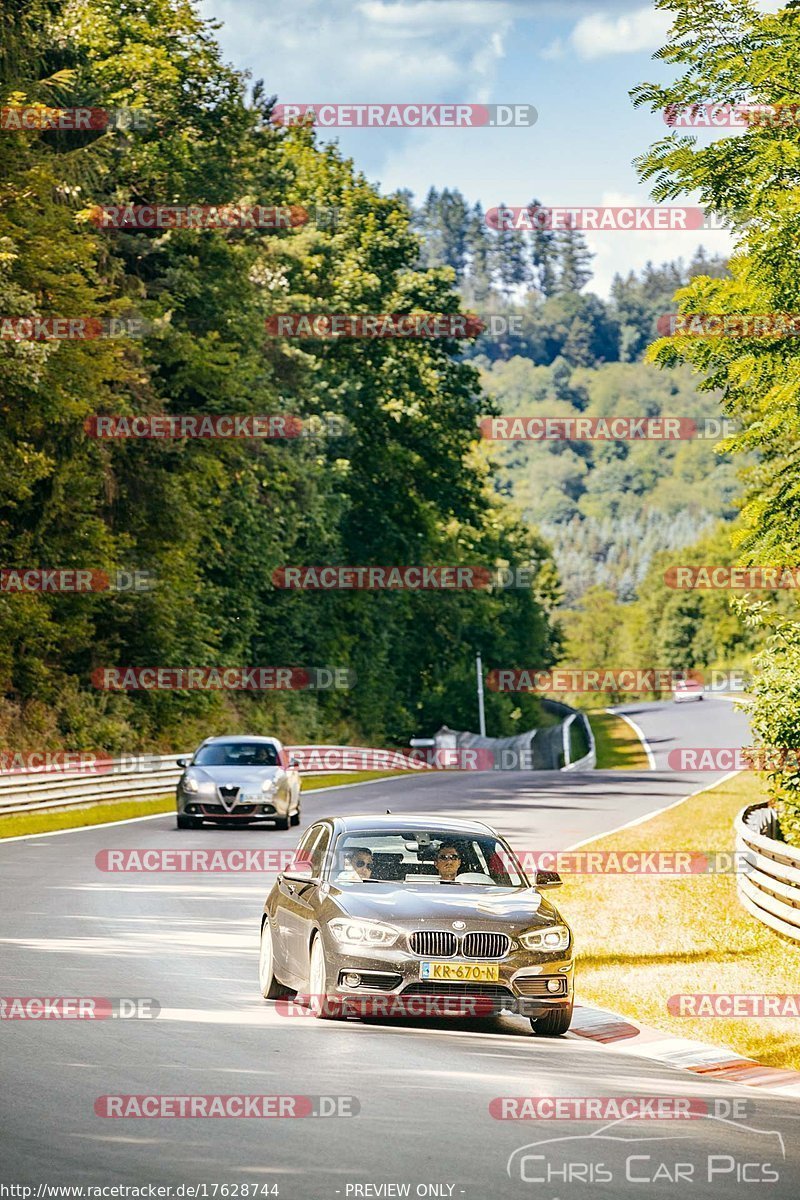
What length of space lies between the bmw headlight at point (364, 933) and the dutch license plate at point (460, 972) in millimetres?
276

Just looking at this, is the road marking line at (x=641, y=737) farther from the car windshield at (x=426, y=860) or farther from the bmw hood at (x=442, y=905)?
the bmw hood at (x=442, y=905)

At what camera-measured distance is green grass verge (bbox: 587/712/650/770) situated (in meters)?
89.1

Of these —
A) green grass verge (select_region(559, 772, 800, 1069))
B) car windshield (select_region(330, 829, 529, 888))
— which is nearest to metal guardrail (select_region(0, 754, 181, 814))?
green grass verge (select_region(559, 772, 800, 1069))

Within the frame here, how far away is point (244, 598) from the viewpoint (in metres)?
61.1

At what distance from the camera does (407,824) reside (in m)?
13.1

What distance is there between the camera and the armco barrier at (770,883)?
57.7 ft

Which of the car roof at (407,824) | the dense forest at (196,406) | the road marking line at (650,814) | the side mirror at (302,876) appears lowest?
the road marking line at (650,814)

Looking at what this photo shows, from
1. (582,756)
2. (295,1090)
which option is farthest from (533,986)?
(582,756)

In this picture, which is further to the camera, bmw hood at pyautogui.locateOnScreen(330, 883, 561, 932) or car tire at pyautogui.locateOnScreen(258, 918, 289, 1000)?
car tire at pyautogui.locateOnScreen(258, 918, 289, 1000)

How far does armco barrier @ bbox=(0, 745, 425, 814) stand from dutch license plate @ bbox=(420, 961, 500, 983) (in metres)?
19.1

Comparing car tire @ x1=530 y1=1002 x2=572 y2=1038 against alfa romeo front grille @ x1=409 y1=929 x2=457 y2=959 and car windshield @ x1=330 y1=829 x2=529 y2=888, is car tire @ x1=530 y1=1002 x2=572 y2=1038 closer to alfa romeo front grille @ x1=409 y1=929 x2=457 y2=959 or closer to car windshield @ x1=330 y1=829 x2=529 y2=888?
alfa romeo front grille @ x1=409 y1=929 x2=457 y2=959

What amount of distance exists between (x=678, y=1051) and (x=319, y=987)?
233 centimetres

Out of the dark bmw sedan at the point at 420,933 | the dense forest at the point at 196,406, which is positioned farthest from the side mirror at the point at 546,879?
the dense forest at the point at 196,406

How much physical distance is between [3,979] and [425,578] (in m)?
67.3
